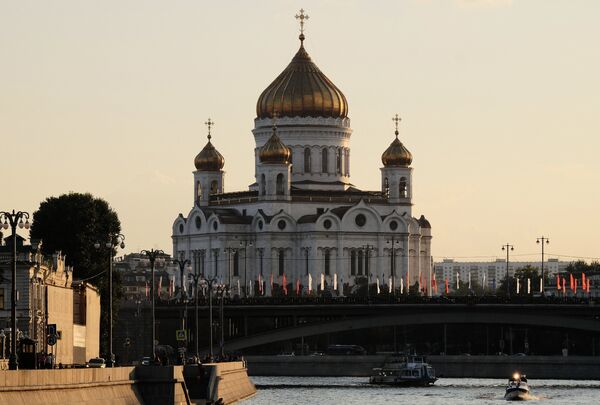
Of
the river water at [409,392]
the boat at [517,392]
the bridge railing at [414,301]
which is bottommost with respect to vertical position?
the river water at [409,392]

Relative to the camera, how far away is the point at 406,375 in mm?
134500

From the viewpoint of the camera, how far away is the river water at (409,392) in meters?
110

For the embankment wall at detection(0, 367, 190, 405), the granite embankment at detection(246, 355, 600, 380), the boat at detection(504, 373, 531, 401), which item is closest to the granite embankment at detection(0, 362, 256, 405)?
the embankment wall at detection(0, 367, 190, 405)

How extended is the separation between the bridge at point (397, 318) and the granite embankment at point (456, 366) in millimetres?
3832

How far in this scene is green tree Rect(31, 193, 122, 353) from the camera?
133750mm

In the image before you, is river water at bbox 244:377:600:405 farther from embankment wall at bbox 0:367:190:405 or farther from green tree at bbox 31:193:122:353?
embankment wall at bbox 0:367:190:405

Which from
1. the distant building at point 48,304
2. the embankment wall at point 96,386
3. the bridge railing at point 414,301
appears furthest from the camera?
the bridge railing at point 414,301

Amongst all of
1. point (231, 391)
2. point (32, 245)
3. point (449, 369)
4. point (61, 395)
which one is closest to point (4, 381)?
point (61, 395)

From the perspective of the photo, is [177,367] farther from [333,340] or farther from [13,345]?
[333,340]

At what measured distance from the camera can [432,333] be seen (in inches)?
7269

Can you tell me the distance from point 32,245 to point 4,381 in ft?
174

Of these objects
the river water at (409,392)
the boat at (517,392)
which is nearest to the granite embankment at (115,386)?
the river water at (409,392)

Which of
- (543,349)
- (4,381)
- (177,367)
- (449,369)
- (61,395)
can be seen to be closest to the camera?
(4,381)

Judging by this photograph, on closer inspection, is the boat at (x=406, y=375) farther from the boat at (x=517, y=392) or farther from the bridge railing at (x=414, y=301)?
the boat at (x=517, y=392)
